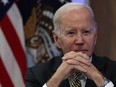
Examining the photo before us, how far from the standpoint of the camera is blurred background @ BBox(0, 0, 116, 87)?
126 inches

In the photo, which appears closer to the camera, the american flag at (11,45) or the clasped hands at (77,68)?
the clasped hands at (77,68)

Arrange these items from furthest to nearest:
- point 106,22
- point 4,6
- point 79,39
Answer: point 106,22 → point 4,6 → point 79,39

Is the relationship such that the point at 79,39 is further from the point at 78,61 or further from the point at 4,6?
the point at 4,6

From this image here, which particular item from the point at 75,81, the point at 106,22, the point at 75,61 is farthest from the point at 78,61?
the point at 106,22

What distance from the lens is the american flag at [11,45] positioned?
3.20 metres

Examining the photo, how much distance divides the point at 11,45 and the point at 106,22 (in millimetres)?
913

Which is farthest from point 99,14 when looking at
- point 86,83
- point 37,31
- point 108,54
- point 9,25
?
point 86,83

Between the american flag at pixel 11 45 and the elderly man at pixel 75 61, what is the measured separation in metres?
1.08

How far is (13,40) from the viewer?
3.23 meters

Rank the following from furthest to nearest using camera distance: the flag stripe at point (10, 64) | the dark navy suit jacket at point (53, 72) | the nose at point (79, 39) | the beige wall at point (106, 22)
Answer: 1. the beige wall at point (106, 22)
2. the flag stripe at point (10, 64)
3. the dark navy suit jacket at point (53, 72)
4. the nose at point (79, 39)

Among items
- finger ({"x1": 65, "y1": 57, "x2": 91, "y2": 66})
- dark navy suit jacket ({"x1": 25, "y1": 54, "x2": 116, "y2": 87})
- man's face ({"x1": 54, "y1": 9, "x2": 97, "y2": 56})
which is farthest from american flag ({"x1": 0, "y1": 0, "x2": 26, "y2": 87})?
finger ({"x1": 65, "y1": 57, "x2": 91, "y2": 66})

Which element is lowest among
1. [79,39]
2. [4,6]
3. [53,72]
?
[53,72]

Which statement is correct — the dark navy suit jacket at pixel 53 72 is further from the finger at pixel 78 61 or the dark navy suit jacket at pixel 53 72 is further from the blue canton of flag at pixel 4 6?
the blue canton of flag at pixel 4 6

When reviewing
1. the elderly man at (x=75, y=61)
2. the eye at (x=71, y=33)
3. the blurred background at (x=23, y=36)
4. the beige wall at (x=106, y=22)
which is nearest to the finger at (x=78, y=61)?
the elderly man at (x=75, y=61)
